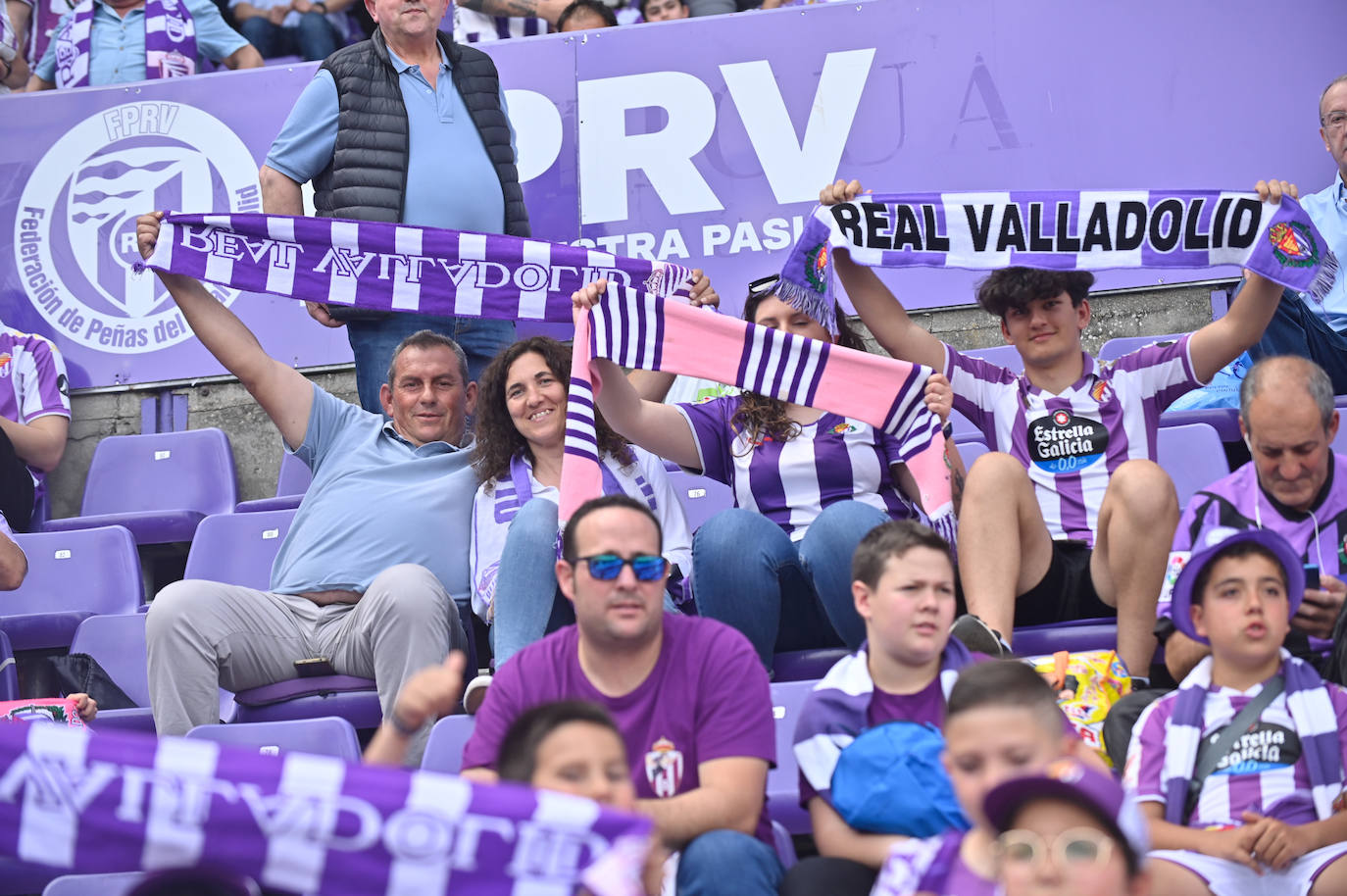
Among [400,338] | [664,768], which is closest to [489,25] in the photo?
[400,338]

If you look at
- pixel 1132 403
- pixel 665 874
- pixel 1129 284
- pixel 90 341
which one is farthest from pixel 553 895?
pixel 90 341

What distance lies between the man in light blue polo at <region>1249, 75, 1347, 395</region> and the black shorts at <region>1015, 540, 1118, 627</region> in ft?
4.51

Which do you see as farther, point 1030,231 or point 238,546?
point 238,546

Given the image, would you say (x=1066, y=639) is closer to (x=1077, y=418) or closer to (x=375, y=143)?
(x=1077, y=418)

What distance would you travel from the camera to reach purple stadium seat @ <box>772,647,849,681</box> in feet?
12.1

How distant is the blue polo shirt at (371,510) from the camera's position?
4.06 m

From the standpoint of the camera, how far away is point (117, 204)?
588 centimetres

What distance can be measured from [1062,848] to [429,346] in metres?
2.78

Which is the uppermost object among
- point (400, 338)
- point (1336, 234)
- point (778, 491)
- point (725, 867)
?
point (1336, 234)

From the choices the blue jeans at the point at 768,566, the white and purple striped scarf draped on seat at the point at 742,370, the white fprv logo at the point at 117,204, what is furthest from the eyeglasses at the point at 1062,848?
the white fprv logo at the point at 117,204

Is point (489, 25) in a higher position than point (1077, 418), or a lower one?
higher

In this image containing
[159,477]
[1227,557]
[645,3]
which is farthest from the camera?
[645,3]

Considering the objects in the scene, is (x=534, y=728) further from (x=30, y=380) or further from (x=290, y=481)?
(x=30, y=380)

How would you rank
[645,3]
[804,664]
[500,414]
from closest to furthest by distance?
[804,664], [500,414], [645,3]
